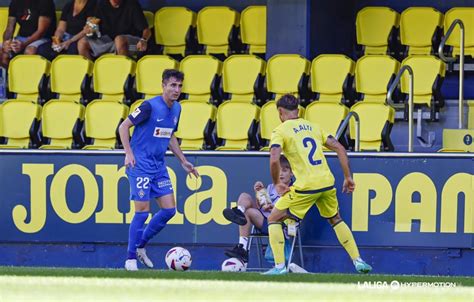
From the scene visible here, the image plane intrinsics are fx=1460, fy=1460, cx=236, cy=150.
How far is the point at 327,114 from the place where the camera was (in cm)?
1666

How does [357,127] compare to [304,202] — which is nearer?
[304,202]

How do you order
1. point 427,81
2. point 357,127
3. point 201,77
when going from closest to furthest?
point 357,127
point 427,81
point 201,77

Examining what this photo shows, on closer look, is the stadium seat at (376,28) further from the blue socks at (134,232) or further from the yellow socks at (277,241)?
the blue socks at (134,232)

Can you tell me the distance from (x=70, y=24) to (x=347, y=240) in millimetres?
6961

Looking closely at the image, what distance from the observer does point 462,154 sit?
14703 mm

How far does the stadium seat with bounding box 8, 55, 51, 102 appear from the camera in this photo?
60.7 ft

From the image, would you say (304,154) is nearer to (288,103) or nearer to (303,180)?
(303,180)

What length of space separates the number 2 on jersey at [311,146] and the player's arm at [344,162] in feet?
0.53

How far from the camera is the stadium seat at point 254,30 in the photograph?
19203mm

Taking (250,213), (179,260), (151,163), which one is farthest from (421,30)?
(179,260)

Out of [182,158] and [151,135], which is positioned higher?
[151,135]

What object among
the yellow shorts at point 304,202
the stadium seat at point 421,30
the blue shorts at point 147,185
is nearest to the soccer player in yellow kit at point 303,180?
the yellow shorts at point 304,202

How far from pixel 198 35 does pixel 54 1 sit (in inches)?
115

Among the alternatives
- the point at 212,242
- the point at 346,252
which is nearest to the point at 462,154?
the point at 346,252
